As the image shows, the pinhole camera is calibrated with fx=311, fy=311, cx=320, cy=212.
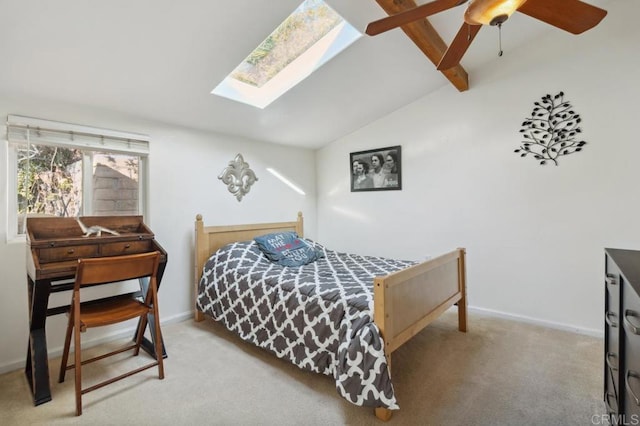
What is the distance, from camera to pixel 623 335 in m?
1.18

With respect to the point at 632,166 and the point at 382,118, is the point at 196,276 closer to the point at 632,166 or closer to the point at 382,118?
the point at 382,118

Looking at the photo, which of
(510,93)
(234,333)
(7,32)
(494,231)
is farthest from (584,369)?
(7,32)

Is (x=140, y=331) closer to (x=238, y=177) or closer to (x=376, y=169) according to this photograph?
(x=238, y=177)

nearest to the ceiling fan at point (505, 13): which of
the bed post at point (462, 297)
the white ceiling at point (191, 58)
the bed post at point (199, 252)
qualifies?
the white ceiling at point (191, 58)

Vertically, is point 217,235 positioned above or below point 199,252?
above

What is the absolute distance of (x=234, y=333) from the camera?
286 cm

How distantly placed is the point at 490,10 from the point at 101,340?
11.5 feet

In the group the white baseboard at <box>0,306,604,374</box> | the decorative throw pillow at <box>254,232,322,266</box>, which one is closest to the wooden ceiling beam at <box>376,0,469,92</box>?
the decorative throw pillow at <box>254,232,322,266</box>

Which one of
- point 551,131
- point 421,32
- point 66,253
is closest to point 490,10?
point 421,32

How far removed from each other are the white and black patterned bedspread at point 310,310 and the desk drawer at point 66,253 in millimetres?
1039

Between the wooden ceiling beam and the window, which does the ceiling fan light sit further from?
the window

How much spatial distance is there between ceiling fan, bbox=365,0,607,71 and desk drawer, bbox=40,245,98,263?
2.30 metres

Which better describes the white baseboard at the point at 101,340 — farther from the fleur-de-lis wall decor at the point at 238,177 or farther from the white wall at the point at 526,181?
the white wall at the point at 526,181

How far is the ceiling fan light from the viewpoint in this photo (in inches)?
50.4
